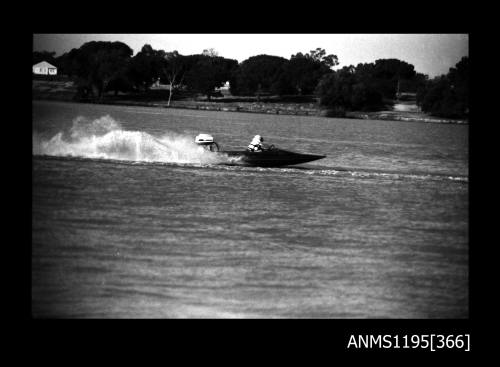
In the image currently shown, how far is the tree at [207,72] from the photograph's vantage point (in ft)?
260

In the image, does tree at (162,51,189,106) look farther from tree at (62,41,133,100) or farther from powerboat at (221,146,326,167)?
powerboat at (221,146,326,167)

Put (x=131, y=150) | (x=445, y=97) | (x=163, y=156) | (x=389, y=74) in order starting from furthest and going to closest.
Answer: (x=389, y=74), (x=445, y=97), (x=131, y=150), (x=163, y=156)

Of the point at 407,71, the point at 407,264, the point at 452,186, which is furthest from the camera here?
the point at 407,71

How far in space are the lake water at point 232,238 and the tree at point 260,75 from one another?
1974 inches

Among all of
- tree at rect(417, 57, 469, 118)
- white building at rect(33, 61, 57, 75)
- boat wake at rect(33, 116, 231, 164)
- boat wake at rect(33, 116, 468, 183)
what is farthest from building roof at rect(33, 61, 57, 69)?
tree at rect(417, 57, 469, 118)

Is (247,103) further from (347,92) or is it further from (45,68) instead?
(45,68)

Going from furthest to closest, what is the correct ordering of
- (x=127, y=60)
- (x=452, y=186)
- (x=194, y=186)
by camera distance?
(x=127, y=60)
(x=452, y=186)
(x=194, y=186)

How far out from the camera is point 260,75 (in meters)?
85.2

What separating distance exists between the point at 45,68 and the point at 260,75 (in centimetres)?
3110

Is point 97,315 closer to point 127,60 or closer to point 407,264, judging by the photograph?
point 407,264

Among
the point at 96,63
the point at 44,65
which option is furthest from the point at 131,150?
the point at 96,63
